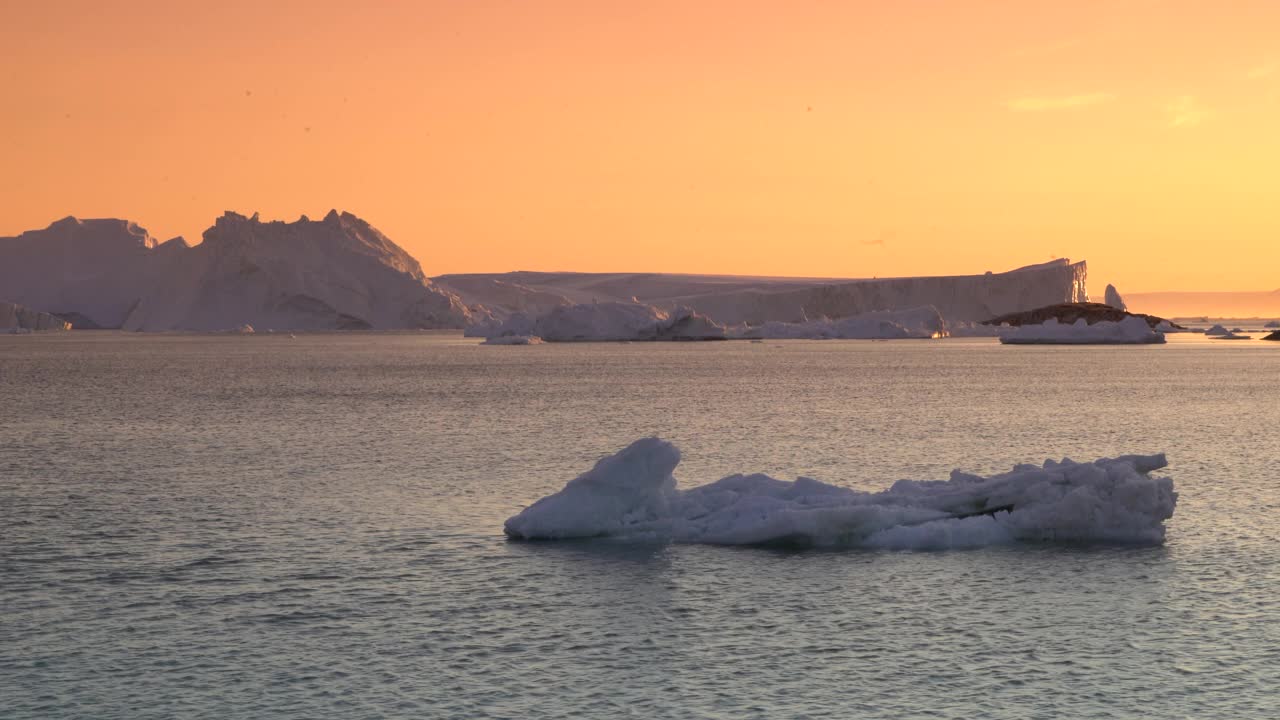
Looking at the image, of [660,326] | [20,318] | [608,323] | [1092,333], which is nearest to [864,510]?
[1092,333]

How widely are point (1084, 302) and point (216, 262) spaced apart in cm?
10040

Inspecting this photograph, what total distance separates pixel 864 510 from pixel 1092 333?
324 feet

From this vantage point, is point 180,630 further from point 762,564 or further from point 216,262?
point 216,262

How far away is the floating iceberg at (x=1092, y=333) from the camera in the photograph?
4171 inches

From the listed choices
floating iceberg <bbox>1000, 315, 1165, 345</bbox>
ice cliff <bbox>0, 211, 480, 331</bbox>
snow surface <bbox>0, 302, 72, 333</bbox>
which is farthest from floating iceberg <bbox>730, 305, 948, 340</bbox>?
snow surface <bbox>0, 302, 72, 333</bbox>

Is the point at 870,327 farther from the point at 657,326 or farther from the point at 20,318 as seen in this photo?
the point at 20,318

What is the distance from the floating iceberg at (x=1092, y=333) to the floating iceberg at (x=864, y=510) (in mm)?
91513

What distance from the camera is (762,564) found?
55.7 feet

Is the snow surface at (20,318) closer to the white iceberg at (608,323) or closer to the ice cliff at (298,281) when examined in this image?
the ice cliff at (298,281)

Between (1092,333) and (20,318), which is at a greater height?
(20,318)

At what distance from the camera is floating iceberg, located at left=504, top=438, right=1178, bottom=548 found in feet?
59.4

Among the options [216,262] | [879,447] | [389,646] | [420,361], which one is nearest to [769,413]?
[879,447]

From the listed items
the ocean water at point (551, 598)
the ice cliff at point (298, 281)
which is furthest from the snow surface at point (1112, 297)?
the ocean water at point (551, 598)

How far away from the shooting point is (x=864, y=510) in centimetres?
1811
